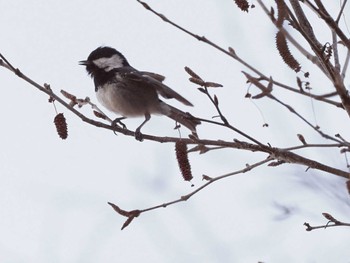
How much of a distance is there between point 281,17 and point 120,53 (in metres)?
3.48

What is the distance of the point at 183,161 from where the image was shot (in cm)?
300

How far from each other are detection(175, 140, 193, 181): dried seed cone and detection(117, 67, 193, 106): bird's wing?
1.17 feet

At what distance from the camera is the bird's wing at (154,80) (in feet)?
11.2

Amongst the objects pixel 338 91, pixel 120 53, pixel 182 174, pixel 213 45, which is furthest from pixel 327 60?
pixel 120 53

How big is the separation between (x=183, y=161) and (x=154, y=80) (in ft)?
3.97

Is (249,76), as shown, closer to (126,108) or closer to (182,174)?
(182,174)

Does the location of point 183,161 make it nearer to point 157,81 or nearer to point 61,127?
point 61,127

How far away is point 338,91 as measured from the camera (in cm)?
189

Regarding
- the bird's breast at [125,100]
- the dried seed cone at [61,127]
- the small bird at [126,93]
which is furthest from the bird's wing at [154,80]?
the dried seed cone at [61,127]

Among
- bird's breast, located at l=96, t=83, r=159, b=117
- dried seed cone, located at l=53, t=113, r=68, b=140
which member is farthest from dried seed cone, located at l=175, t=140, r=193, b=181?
bird's breast, located at l=96, t=83, r=159, b=117

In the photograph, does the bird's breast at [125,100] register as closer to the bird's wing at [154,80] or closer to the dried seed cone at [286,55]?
the bird's wing at [154,80]

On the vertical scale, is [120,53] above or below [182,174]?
above

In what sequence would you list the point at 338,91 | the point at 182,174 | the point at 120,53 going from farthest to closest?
the point at 120,53, the point at 182,174, the point at 338,91

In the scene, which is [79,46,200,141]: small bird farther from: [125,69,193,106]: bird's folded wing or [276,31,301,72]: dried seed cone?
[276,31,301,72]: dried seed cone
